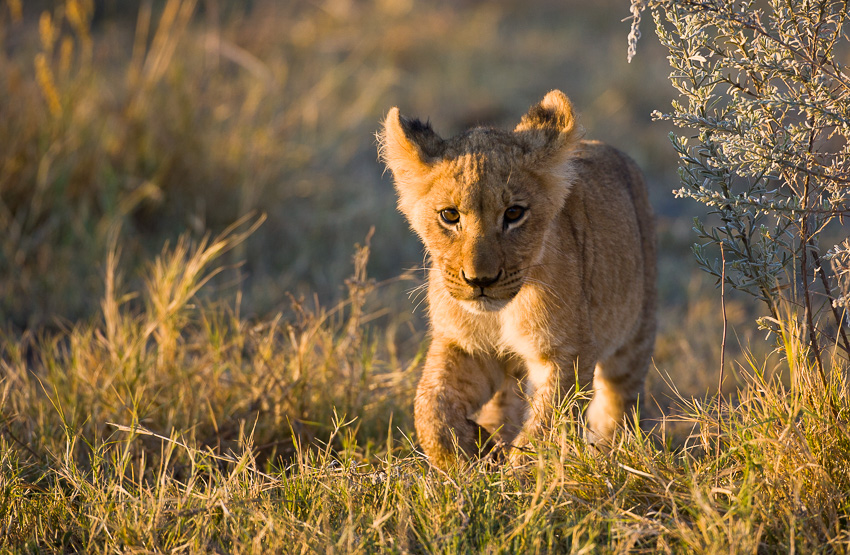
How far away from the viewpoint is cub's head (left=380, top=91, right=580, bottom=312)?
125 inches

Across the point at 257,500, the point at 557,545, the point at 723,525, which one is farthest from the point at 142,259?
the point at 723,525

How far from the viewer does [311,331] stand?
13.5 feet

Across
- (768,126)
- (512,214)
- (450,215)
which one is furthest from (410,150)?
(768,126)

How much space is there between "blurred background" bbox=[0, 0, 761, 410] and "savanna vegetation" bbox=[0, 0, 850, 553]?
2 centimetres

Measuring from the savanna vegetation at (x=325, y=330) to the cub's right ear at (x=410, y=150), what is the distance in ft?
2.20

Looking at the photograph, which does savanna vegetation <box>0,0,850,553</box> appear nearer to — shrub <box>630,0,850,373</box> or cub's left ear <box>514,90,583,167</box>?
shrub <box>630,0,850,373</box>

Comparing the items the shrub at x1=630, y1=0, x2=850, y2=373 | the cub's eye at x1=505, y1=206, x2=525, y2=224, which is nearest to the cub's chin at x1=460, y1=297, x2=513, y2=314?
the cub's eye at x1=505, y1=206, x2=525, y2=224

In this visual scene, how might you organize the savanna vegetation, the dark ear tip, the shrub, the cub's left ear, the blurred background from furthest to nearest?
1. the blurred background
2. the dark ear tip
3. the cub's left ear
4. the shrub
5. the savanna vegetation

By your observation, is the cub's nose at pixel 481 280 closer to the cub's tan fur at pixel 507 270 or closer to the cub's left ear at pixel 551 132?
the cub's tan fur at pixel 507 270

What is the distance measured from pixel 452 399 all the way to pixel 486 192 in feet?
2.76

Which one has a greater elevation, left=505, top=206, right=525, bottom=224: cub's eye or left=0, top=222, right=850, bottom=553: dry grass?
left=505, top=206, right=525, bottom=224: cub's eye

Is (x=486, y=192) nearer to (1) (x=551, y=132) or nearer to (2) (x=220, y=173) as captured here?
(1) (x=551, y=132)

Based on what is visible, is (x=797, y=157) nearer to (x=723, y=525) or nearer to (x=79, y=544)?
(x=723, y=525)

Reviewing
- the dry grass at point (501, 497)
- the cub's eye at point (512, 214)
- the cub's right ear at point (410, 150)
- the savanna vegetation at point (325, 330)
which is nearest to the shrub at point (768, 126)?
the savanna vegetation at point (325, 330)
